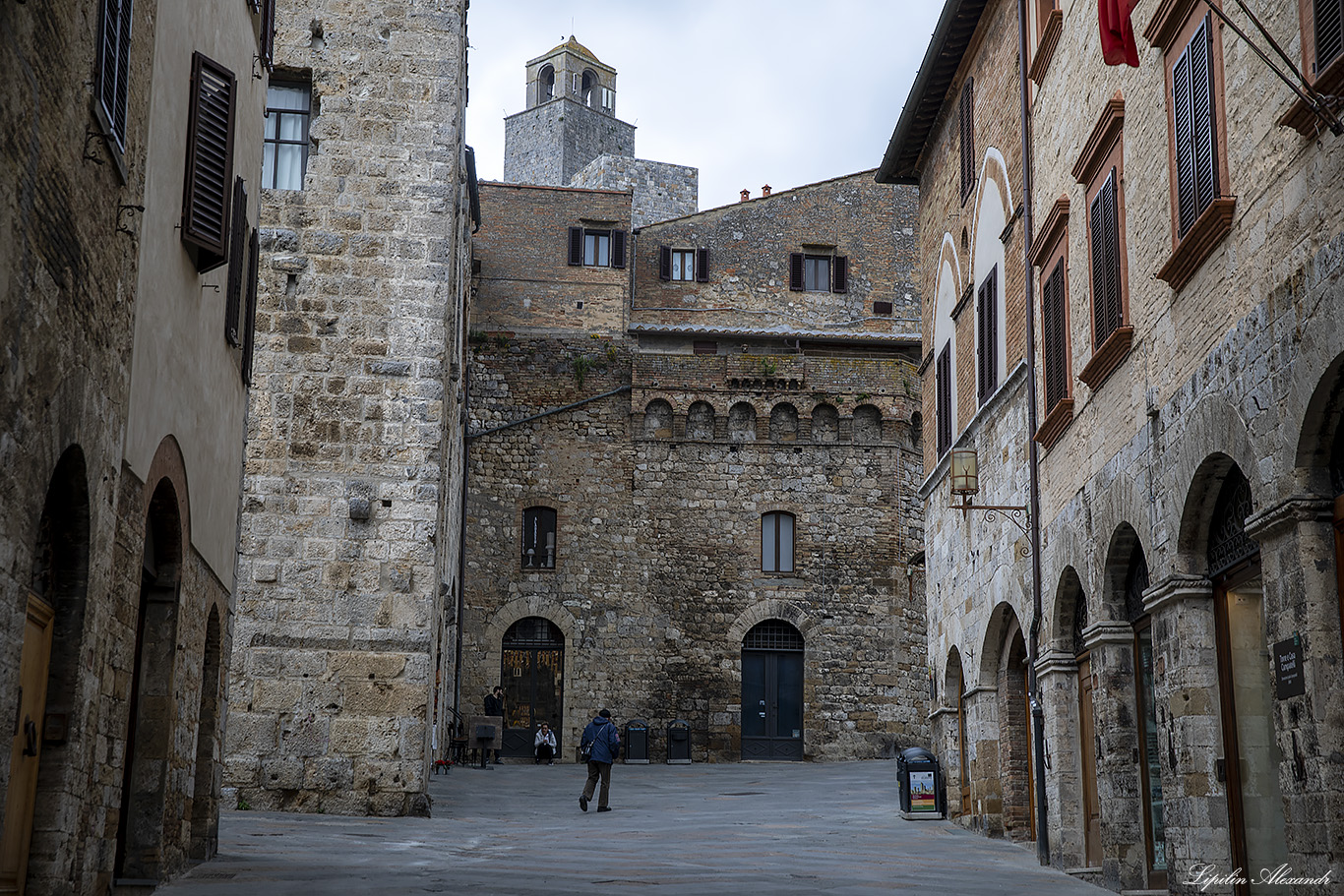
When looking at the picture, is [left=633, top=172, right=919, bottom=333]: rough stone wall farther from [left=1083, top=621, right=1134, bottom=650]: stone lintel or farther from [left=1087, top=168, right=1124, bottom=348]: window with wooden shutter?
[left=1083, top=621, right=1134, bottom=650]: stone lintel

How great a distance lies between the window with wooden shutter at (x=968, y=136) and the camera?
1437 cm

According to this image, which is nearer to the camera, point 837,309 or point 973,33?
point 973,33

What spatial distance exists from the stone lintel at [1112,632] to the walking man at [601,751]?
6.90 meters

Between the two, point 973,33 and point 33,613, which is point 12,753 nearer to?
point 33,613

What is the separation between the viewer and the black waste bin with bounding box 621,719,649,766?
82.3 feet

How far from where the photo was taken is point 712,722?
26219mm

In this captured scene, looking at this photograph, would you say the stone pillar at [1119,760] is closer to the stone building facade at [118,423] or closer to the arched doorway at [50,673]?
the stone building facade at [118,423]

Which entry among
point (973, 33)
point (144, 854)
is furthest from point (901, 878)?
point (973, 33)

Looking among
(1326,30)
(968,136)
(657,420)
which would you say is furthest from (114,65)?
(657,420)

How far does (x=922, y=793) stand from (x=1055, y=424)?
5.93 meters

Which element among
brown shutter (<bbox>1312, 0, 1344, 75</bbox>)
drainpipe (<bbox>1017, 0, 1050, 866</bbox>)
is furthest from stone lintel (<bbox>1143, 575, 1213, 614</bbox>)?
drainpipe (<bbox>1017, 0, 1050, 866</bbox>)

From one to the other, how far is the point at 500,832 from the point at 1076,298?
681 cm

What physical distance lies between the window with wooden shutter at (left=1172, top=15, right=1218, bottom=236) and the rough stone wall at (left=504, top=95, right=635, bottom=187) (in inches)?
2205

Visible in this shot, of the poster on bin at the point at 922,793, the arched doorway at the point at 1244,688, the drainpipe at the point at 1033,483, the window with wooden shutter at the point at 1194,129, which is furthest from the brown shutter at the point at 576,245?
the arched doorway at the point at 1244,688
